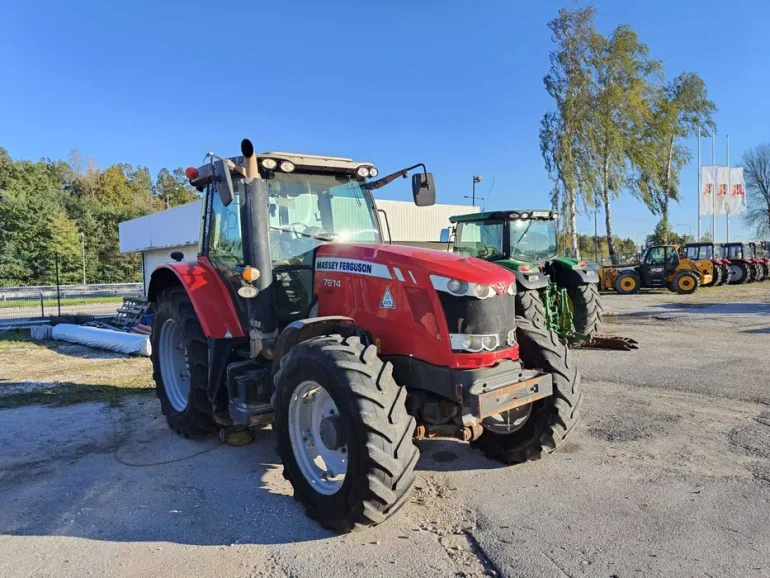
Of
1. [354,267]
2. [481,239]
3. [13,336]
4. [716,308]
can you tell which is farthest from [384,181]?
[716,308]

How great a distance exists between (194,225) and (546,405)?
831 inches

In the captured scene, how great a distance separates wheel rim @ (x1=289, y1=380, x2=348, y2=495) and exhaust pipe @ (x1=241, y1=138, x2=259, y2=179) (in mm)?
1516

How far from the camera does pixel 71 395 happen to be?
665 cm

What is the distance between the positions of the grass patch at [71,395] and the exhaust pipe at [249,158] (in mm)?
3914

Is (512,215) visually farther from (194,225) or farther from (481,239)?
(194,225)

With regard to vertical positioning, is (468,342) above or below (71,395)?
above

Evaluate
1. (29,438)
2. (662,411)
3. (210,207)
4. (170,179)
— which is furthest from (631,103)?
(170,179)

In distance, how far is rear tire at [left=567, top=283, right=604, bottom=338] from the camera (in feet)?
31.2

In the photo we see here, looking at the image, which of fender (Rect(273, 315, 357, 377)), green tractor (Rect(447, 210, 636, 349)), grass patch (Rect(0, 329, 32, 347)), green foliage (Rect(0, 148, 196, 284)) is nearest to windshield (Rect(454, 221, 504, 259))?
green tractor (Rect(447, 210, 636, 349))

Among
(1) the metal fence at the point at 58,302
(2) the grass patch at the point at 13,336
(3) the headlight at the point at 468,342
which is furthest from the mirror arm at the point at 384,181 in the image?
(1) the metal fence at the point at 58,302

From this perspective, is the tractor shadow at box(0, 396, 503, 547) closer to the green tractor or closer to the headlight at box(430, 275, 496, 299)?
the headlight at box(430, 275, 496, 299)

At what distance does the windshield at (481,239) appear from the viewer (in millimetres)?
9969

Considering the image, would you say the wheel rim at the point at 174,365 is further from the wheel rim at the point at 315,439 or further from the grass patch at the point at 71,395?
the wheel rim at the point at 315,439

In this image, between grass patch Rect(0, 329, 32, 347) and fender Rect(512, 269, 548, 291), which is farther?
grass patch Rect(0, 329, 32, 347)
